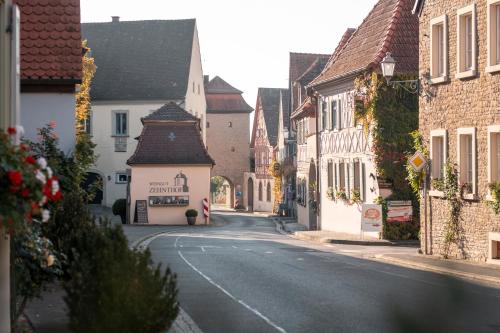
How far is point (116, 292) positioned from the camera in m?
6.41

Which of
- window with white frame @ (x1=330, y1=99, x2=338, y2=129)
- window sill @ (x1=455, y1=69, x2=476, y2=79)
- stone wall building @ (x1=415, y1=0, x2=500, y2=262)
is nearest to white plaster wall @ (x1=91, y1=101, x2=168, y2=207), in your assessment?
window with white frame @ (x1=330, y1=99, x2=338, y2=129)

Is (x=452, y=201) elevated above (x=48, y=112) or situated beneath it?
situated beneath

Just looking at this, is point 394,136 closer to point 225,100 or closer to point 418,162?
point 418,162

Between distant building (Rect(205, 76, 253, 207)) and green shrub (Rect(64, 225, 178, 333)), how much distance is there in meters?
80.0

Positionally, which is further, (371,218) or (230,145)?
(230,145)

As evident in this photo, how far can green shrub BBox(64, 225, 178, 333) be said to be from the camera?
6402 millimetres

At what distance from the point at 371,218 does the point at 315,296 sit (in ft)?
60.1

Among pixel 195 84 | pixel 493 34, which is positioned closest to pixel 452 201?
pixel 493 34

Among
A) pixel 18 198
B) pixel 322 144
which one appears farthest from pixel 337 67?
pixel 18 198

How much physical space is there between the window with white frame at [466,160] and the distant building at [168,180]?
3068 cm

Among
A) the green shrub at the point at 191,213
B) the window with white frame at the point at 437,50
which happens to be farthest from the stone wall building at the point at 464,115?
the green shrub at the point at 191,213

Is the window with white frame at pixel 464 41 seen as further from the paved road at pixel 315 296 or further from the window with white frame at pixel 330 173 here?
the window with white frame at pixel 330 173

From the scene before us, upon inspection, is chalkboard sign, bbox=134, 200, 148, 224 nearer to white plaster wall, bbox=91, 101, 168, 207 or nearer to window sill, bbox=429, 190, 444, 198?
→ white plaster wall, bbox=91, 101, 168, 207

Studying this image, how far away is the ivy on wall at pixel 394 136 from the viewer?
108ft
